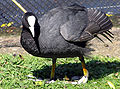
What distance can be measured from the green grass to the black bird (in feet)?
2.08

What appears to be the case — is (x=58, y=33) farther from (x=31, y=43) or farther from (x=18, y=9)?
(x=18, y=9)

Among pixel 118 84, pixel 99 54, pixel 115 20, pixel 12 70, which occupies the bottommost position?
pixel 118 84

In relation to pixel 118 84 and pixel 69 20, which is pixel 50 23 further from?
pixel 118 84

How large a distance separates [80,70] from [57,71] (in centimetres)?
49

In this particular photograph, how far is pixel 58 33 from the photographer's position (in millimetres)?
3977

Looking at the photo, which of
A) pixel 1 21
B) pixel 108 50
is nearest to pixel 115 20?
pixel 108 50

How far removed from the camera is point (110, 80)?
14.9 ft

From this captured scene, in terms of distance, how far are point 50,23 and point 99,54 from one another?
2360 millimetres

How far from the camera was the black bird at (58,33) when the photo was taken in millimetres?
3943

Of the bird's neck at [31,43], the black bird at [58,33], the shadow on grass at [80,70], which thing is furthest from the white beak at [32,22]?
the shadow on grass at [80,70]

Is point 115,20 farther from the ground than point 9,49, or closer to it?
farther from the ground

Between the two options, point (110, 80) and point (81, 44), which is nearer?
point (81, 44)

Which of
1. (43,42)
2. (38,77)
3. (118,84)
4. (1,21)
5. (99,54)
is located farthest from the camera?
(1,21)

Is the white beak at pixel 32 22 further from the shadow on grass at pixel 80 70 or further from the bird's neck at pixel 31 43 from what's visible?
the shadow on grass at pixel 80 70
